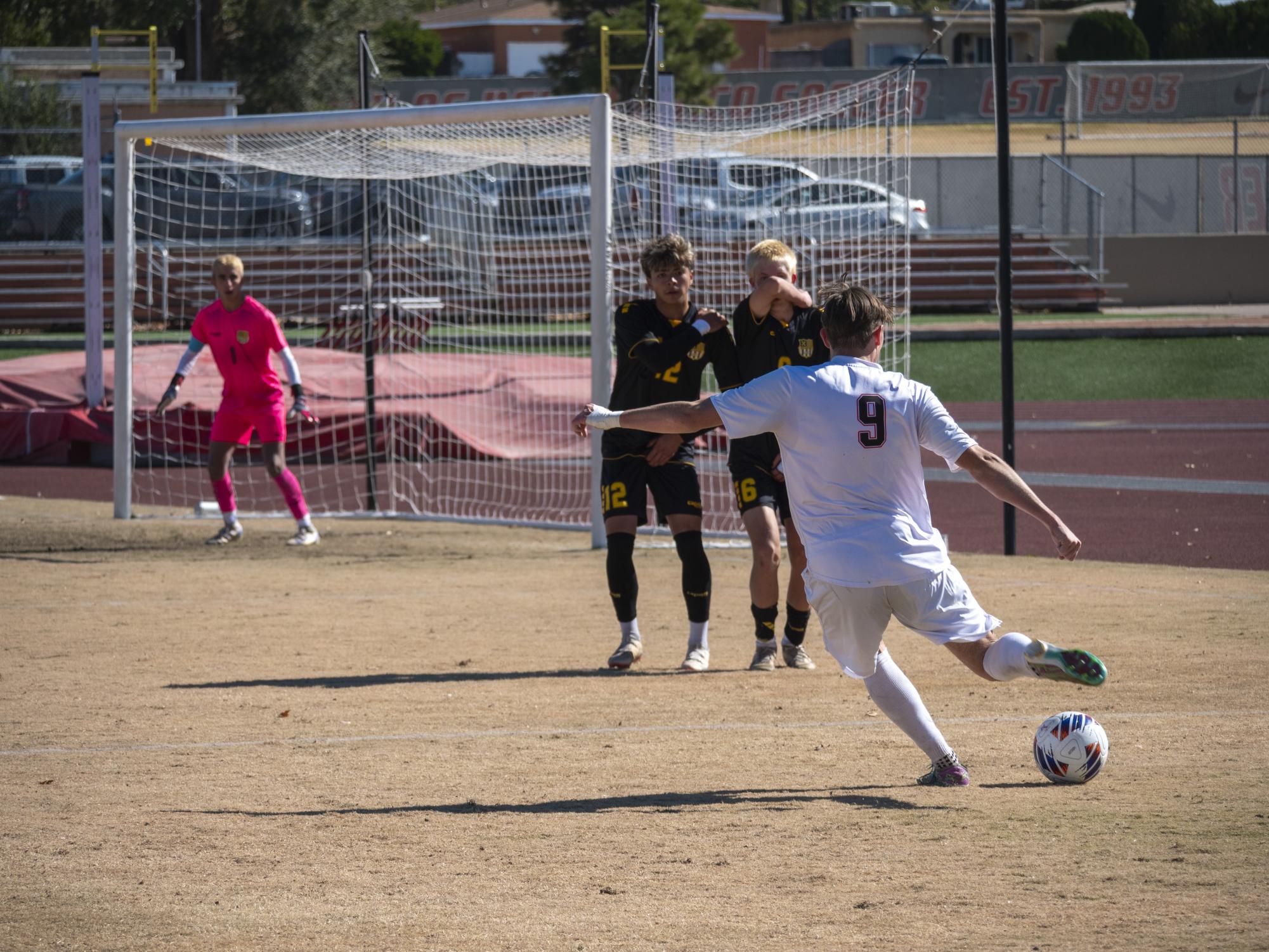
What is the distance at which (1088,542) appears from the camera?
1195 cm

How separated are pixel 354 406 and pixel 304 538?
498 cm

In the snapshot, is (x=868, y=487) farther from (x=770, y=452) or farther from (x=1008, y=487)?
(x=770, y=452)

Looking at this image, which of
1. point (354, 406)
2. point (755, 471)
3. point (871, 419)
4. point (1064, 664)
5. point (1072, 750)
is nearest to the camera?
point (1064, 664)

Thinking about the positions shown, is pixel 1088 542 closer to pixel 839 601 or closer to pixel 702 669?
pixel 702 669

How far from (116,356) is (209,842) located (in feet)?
29.9

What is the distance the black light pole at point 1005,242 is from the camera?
442 inches

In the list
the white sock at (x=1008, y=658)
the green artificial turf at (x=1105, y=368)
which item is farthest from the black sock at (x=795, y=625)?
the green artificial turf at (x=1105, y=368)

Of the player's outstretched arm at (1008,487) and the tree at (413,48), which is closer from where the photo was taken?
the player's outstretched arm at (1008,487)

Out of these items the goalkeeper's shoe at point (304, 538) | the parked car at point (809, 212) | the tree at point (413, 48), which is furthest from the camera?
the tree at point (413, 48)

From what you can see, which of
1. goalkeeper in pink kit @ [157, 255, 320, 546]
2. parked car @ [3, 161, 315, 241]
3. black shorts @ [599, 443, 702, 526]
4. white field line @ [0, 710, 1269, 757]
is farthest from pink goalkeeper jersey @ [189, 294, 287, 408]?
parked car @ [3, 161, 315, 241]

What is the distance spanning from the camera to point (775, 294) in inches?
292

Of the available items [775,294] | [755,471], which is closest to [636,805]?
[755,471]

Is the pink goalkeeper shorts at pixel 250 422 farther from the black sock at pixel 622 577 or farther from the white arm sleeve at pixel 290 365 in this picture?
the black sock at pixel 622 577

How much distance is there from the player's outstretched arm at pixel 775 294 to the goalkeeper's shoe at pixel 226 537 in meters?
6.34
